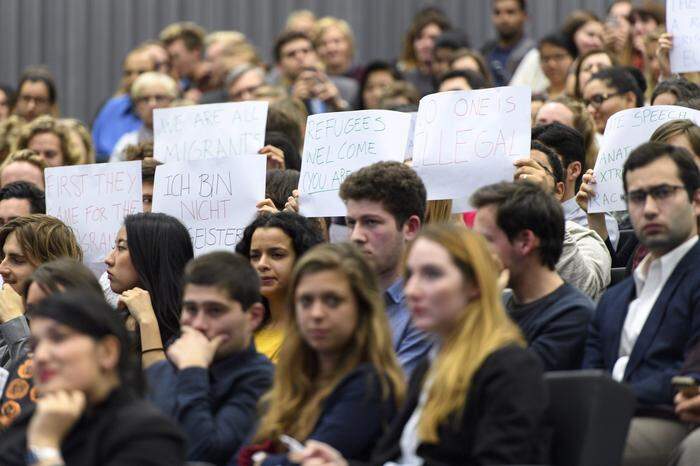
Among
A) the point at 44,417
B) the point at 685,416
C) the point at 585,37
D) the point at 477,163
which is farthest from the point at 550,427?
the point at 585,37

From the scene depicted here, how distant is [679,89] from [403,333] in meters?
2.53

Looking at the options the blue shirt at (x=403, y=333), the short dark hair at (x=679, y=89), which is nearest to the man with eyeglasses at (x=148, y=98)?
the short dark hair at (x=679, y=89)

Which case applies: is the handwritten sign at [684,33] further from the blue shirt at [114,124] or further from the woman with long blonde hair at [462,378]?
the blue shirt at [114,124]

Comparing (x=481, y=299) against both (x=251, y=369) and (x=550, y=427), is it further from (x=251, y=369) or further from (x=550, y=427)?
(x=251, y=369)

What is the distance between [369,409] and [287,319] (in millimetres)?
465

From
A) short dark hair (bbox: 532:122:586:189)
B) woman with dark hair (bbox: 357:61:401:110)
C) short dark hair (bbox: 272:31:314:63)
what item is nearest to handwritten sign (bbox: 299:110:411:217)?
short dark hair (bbox: 532:122:586:189)

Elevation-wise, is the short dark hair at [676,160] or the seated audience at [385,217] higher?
the short dark hair at [676,160]

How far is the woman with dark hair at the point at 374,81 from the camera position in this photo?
10883 mm

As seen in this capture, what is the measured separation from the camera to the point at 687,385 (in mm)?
4703

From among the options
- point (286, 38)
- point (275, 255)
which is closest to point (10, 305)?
point (275, 255)

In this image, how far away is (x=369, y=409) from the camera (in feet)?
14.5

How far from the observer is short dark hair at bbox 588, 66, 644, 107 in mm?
7859

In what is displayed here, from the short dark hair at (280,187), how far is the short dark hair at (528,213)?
6.09 ft

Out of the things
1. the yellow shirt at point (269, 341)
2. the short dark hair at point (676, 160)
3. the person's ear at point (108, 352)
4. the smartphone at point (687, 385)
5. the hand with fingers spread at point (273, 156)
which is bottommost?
the yellow shirt at point (269, 341)
